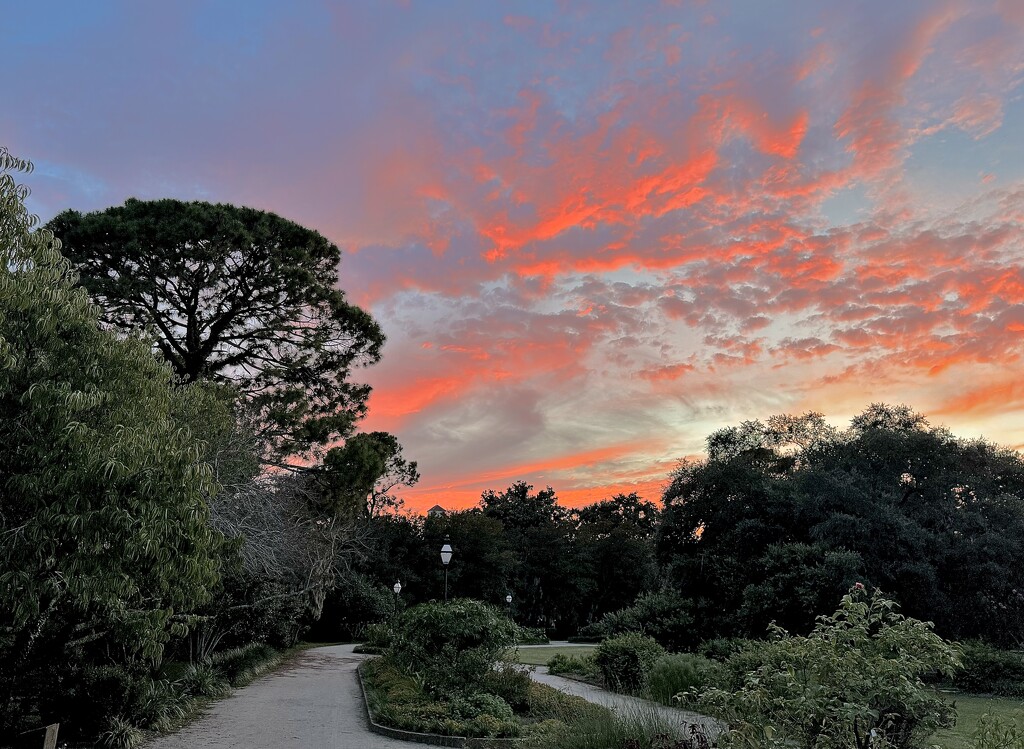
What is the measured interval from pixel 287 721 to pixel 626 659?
730 centimetres

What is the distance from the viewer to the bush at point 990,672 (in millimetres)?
14859

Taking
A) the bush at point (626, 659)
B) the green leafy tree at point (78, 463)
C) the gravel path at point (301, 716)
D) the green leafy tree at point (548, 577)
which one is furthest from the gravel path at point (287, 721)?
the green leafy tree at point (548, 577)

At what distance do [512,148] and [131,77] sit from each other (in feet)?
24.7

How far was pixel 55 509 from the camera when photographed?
571 cm

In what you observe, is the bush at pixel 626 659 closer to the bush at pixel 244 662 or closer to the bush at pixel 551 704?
the bush at pixel 551 704

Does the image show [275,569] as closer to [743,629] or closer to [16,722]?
[16,722]

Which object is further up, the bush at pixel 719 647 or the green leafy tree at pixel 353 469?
the green leafy tree at pixel 353 469

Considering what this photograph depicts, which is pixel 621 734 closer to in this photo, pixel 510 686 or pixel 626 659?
pixel 510 686

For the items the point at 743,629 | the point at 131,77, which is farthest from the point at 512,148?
the point at 743,629

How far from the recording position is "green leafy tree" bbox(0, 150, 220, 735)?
19.1 feet

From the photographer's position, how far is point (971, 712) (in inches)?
473

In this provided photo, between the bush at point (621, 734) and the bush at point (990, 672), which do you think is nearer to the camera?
the bush at point (621, 734)

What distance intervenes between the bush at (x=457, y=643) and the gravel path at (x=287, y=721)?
4.86 ft

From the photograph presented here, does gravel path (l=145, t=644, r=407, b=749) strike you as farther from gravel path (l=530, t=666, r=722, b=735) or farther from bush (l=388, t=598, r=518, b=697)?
→ gravel path (l=530, t=666, r=722, b=735)
